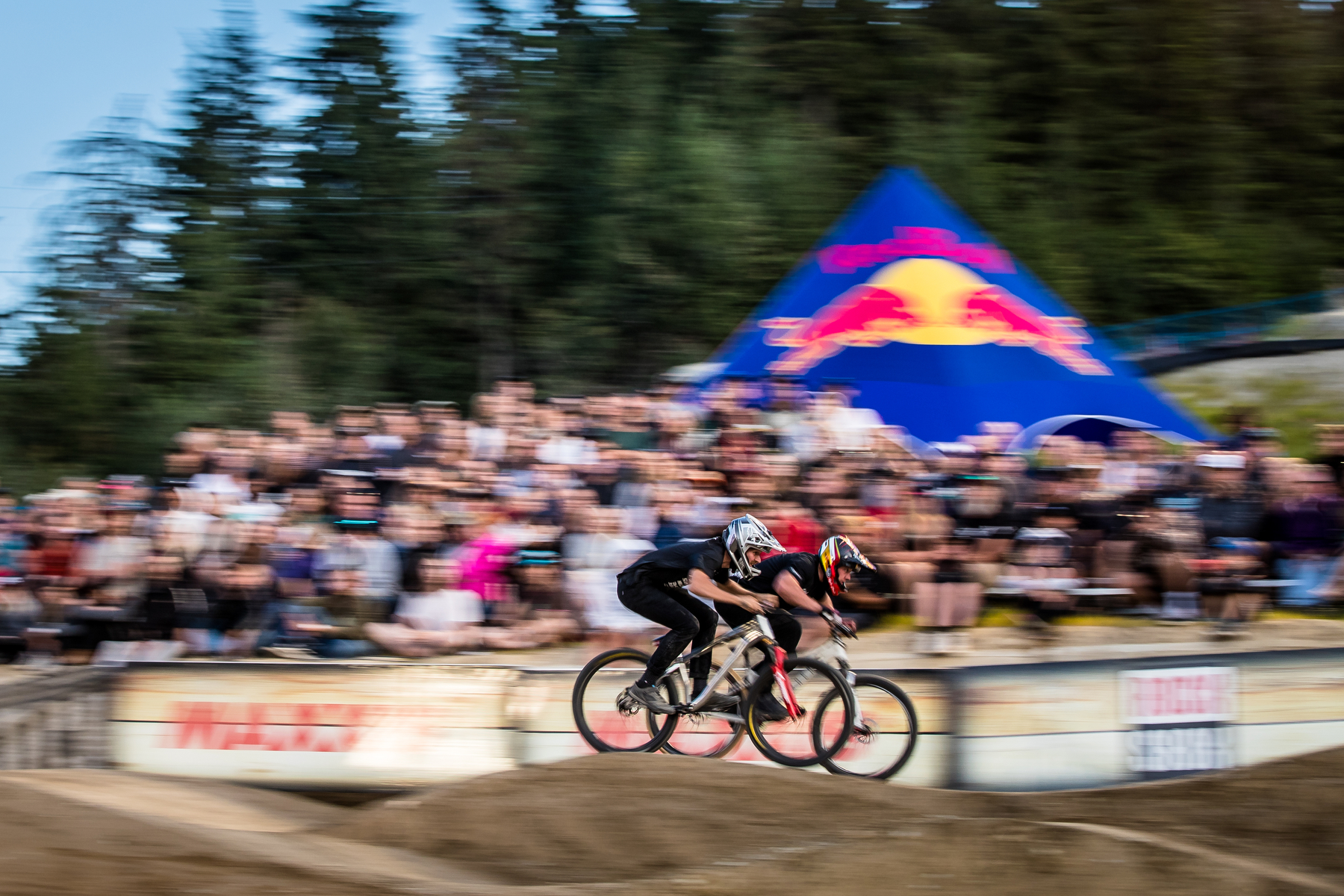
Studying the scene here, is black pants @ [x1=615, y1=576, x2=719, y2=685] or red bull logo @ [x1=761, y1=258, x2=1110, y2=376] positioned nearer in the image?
black pants @ [x1=615, y1=576, x2=719, y2=685]

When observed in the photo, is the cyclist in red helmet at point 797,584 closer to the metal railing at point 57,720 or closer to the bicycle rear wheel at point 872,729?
the bicycle rear wheel at point 872,729

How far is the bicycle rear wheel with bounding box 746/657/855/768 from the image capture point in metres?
8.12

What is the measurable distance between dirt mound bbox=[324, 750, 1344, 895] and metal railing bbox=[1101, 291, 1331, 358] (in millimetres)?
16181

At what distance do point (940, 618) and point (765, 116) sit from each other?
20.2m

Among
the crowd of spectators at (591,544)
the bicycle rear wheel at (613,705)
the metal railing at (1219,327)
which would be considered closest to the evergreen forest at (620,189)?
the metal railing at (1219,327)

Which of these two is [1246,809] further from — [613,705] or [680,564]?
[613,705]

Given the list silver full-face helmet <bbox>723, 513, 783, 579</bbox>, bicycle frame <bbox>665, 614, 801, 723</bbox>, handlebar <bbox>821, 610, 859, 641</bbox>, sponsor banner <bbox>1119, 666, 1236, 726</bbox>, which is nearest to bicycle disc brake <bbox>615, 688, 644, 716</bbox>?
bicycle frame <bbox>665, 614, 801, 723</bbox>

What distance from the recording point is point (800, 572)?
8.39 metres

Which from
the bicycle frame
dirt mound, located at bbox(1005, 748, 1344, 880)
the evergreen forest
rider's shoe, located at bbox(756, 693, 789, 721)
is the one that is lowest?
dirt mound, located at bbox(1005, 748, 1344, 880)

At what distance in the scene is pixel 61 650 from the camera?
10.3m

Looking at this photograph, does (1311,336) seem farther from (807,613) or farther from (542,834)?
(542,834)

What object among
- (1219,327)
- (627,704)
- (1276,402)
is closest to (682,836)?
(627,704)

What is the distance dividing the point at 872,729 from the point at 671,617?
1.53m

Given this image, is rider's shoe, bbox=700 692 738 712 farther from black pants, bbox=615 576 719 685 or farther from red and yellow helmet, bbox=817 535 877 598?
red and yellow helmet, bbox=817 535 877 598
